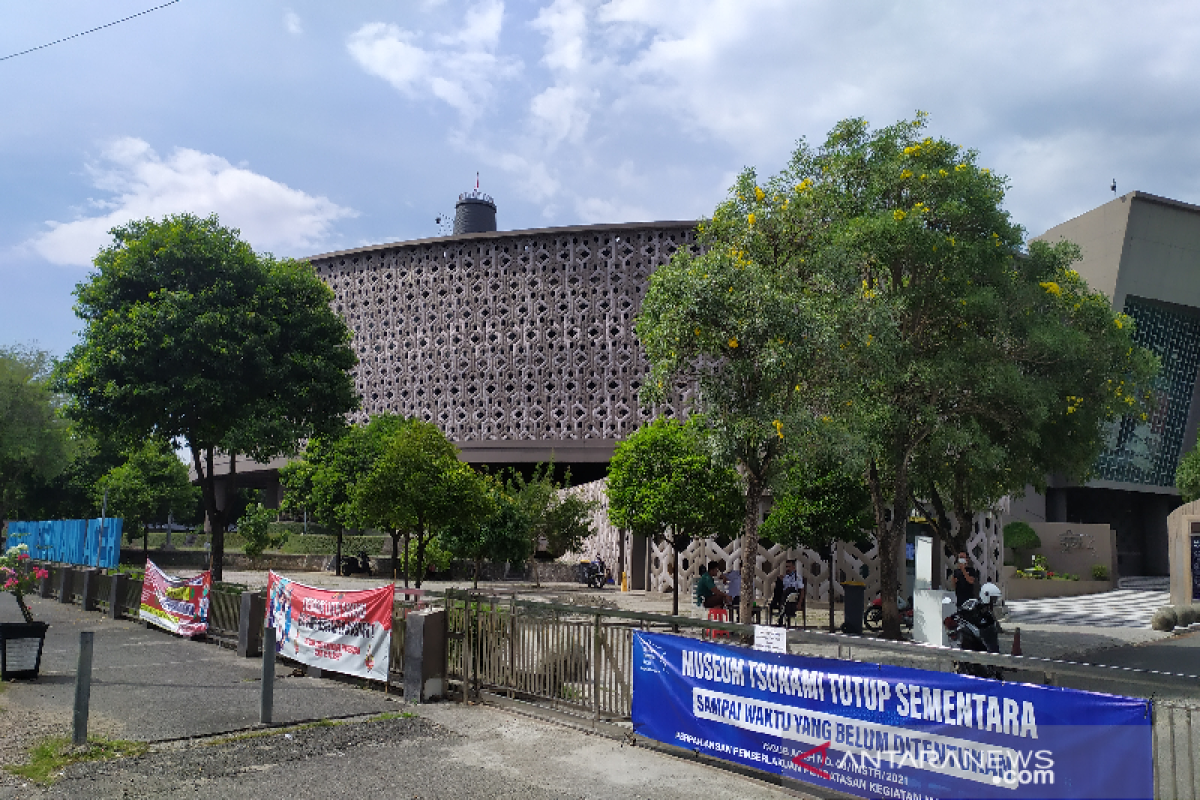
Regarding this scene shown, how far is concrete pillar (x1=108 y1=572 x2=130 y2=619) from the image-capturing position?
58.8 feet

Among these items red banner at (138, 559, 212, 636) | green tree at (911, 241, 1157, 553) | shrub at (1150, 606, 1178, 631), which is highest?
green tree at (911, 241, 1157, 553)

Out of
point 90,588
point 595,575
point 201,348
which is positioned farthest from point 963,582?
point 595,575

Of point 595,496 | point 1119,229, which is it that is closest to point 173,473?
point 595,496

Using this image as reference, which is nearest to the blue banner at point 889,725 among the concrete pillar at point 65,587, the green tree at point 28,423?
the concrete pillar at point 65,587

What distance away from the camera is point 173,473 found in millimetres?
Answer: 54344

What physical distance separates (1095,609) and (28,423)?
41893 millimetres

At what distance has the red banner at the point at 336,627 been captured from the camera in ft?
34.4

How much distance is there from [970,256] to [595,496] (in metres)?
25.5

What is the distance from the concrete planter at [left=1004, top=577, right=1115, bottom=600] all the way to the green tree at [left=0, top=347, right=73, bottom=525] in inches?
1508

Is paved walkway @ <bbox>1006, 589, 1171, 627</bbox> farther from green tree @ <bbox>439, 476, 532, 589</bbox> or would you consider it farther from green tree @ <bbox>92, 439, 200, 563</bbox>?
green tree @ <bbox>92, 439, 200, 563</bbox>

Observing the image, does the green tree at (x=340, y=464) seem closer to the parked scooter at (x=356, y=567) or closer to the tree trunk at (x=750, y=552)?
the parked scooter at (x=356, y=567)

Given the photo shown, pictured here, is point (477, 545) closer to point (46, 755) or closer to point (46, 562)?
point (46, 562)

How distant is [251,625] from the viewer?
13.1 m

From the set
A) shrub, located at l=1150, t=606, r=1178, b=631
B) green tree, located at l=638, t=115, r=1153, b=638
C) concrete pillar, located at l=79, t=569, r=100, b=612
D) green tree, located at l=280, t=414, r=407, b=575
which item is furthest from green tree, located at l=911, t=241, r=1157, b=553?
green tree, located at l=280, t=414, r=407, b=575
